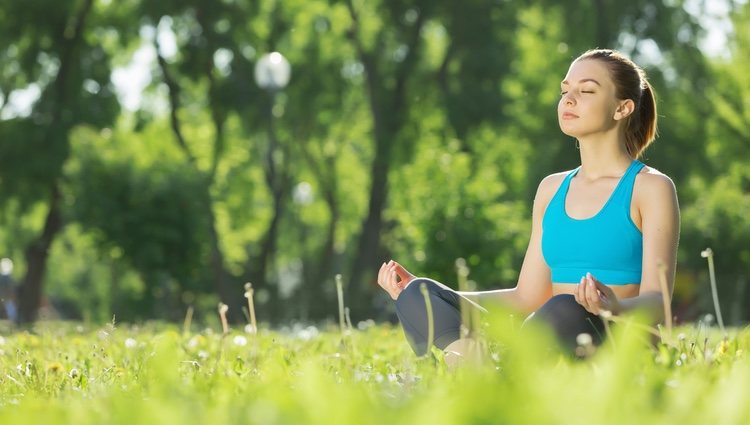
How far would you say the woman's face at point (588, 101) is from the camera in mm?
4305

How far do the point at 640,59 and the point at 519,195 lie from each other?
4588 millimetres

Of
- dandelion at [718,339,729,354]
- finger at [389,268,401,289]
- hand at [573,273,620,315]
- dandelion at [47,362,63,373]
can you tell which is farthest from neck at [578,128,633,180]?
dandelion at [47,362,63,373]

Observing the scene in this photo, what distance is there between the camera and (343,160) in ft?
124

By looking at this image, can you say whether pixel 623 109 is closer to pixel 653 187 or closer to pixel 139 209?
pixel 653 187

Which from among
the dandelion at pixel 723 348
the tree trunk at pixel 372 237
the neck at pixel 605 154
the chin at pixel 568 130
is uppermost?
the chin at pixel 568 130

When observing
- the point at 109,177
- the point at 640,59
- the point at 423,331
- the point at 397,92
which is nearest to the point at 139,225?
the point at 109,177

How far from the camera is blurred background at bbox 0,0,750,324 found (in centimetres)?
2375

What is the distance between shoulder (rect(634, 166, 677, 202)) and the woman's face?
0.90 ft

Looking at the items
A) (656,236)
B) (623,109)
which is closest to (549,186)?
(623,109)

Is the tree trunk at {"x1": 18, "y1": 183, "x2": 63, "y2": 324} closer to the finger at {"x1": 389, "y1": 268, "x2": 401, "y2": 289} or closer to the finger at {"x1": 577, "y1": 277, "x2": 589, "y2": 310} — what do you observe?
the finger at {"x1": 389, "y1": 268, "x2": 401, "y2": 289}

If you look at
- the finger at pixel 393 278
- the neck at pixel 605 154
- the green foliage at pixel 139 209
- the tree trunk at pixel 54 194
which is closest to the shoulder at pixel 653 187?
the neck at pixel 605 154

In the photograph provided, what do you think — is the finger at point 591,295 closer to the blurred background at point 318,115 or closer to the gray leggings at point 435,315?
the gray leggings at point 435,315

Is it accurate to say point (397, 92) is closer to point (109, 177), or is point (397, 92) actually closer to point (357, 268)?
point (357, 268)

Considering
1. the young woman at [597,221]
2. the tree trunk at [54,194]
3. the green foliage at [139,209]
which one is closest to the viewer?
the young woman at [597,221]
